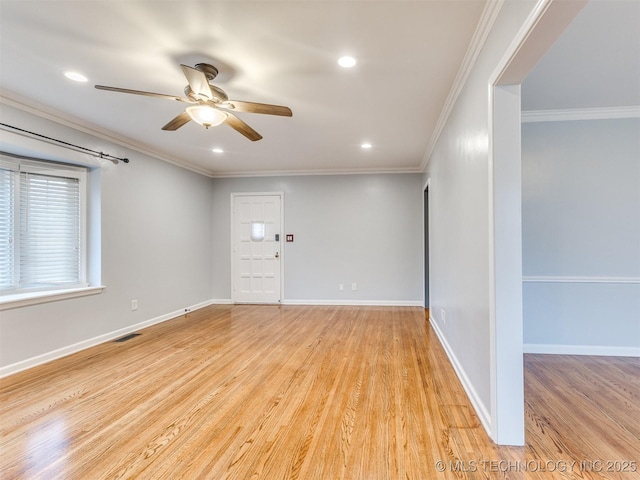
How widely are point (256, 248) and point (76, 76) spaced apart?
3917mm

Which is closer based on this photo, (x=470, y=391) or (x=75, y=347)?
(x=470, y=391)

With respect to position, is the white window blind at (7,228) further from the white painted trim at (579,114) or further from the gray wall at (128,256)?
the white painted trim at (579,114)

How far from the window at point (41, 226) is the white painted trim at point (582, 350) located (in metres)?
5.10

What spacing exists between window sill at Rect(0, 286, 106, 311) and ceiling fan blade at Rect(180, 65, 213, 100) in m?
2.55

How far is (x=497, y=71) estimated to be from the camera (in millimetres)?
1695

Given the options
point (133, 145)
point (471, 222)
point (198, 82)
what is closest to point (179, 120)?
point (198, 82)

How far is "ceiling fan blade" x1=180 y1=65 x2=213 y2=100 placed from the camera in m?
2.01

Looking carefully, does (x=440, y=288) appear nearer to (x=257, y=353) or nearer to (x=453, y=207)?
(x=453, y=207)

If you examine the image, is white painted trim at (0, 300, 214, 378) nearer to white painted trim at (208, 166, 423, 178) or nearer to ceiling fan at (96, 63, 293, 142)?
ceiling fan at (96, 63, 293, 142)

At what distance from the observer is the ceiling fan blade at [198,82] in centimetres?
201

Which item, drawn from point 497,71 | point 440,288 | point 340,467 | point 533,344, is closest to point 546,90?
point 497,71

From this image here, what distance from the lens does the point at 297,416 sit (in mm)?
2113

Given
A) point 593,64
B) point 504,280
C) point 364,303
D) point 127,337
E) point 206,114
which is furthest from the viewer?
point 364,303

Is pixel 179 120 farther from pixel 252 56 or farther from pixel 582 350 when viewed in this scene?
pixel 582 350
